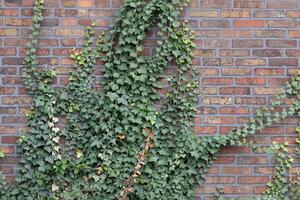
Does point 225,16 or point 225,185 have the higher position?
point 225,16

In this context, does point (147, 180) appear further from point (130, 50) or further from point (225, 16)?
point (225, 16)

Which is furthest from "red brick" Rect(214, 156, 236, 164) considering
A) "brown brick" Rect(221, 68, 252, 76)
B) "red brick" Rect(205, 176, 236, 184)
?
"brown brick" Rect(221, 68, 252, 76)

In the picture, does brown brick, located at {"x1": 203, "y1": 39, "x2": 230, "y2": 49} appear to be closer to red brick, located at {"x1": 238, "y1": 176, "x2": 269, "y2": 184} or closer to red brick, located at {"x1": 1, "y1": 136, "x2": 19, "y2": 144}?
red brick, located at {"x1": 238, "y1": 176, "x2": 269, "y2": 184}

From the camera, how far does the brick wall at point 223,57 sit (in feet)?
12.9

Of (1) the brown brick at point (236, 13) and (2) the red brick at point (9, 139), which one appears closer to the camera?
(2) the red brick at point (9, 139)

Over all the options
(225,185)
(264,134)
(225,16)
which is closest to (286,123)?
(264,134)

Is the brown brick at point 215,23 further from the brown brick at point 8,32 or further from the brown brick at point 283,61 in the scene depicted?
the brown brick at point 8,32

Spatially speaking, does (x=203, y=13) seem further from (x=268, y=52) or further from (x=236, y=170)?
(x=236, y=170)

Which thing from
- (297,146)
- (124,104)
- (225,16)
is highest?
(225,16)

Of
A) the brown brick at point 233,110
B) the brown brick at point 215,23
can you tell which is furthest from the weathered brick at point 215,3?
the brown brick at point 233,110

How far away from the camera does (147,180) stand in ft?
12.7

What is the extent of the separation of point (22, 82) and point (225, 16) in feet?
5.55

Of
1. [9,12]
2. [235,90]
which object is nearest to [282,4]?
[235,90]

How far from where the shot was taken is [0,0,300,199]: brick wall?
3.94m
